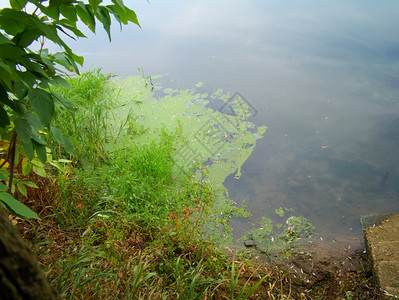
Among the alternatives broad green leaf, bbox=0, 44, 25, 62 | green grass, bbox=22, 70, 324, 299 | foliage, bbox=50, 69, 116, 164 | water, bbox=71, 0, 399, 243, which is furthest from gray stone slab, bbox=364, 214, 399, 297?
foliage, bbox=50, 69, 116, 164

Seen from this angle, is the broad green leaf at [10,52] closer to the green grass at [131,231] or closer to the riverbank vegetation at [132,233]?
the green grass at [131,231]

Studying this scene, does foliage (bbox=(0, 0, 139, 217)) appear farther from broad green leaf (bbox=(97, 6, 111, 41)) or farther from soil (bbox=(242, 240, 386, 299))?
soil (bbox=(242, 240, 386, 299))

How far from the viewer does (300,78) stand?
3744mm

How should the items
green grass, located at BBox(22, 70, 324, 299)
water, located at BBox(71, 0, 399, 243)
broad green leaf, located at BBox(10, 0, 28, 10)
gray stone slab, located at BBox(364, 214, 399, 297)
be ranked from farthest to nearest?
water, located at BBox(71, 0, 399, 243)
gray stone slab, located at BBox(364, 214, 399, 297)
green grass, located at BBox(22, 70, 324, 299)
broad green leaf, located at BBox(10, 0, 28, 10)

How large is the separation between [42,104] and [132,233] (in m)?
1.24

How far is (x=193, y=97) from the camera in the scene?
11.3ft

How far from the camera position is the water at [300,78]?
2.45 meters

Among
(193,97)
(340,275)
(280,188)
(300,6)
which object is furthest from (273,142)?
(300,6)

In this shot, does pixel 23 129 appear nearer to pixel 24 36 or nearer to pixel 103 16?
pixel 24 36

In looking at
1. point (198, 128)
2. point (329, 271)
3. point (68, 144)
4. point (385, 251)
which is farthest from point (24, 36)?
point (198, 128)

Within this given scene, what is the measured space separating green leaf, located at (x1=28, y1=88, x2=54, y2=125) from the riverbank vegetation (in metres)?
0.42

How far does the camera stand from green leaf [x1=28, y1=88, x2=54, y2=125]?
0.78 meters

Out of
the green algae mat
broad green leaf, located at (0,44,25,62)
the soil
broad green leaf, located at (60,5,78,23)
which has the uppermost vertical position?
broad green leaf, located at (60,5,78,23)

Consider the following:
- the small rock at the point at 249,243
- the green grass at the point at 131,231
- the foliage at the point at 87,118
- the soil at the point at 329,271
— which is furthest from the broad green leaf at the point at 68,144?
the small rock at the point at 249,243
